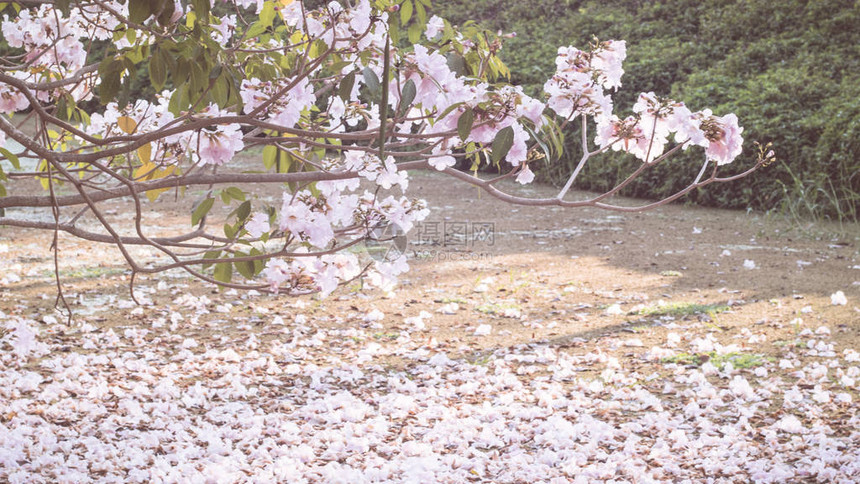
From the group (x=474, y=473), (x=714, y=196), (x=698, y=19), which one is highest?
(x=698, y=19)

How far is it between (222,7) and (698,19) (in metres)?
5.59

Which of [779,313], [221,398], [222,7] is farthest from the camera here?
[222,7]

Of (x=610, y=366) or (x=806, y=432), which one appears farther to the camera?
(x=610, y=366)

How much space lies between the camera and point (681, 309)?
3865 mm

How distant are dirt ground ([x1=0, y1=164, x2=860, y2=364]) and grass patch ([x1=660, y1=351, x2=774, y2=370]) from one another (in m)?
0.14

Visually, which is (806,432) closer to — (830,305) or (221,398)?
(830,305)

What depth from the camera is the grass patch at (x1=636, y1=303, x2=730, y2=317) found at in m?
3.82

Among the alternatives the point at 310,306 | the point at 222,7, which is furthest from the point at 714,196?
the point at 222,7

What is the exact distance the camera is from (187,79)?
1.58 m

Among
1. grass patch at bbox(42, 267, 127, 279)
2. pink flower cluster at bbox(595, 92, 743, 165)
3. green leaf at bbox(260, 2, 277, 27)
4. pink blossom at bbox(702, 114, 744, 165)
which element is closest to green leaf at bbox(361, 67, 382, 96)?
green leaf at bbox(260, 2, 277, 27)

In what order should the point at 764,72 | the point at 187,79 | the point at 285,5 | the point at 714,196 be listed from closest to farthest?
the point at 187,79, the point at 285,5, the point at 714,196, the point at 764,72

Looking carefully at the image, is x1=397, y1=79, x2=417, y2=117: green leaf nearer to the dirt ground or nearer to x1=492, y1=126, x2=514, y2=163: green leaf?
x1=492, y1=126, x2=514, y2=163: green leaf

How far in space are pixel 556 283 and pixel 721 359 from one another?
4.75ft

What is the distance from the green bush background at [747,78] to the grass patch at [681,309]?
7.13ft
